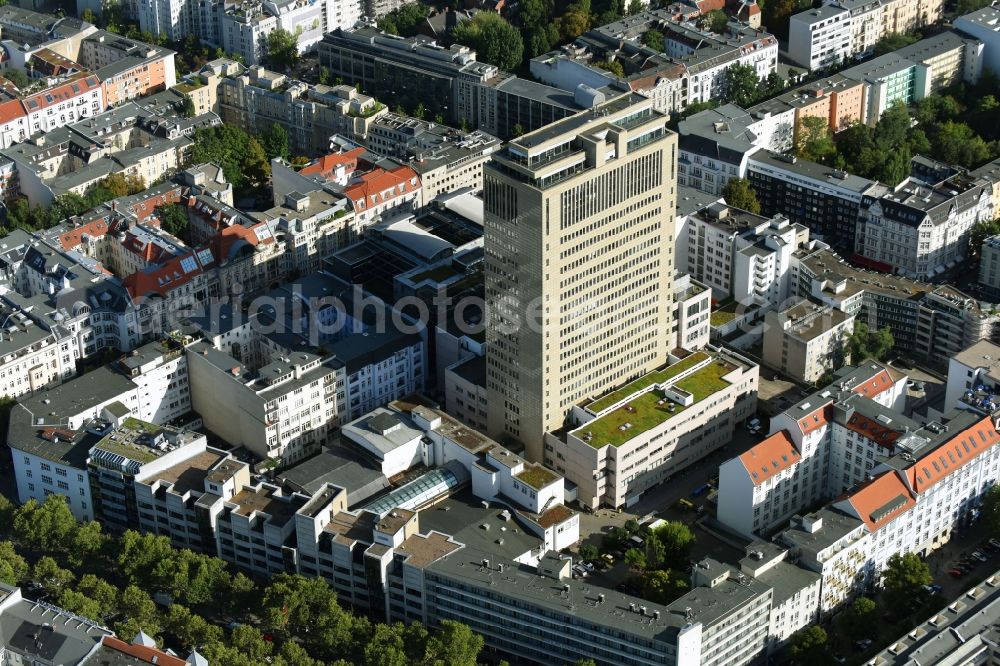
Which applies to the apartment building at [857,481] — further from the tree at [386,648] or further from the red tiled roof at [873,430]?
the tree at [386,648]

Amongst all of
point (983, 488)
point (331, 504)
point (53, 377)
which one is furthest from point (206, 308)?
point (983, 488)

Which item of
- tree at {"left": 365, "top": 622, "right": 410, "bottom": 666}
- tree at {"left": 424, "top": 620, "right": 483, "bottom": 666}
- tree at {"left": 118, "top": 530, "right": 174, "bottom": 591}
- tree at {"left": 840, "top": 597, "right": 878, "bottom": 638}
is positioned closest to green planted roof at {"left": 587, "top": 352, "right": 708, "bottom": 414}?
tree at {"left": 424, "top": 620, "right": 483, "bottom": 666}

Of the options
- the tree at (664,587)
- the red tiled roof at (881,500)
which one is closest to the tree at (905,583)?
the red tiled roof at (881,500)

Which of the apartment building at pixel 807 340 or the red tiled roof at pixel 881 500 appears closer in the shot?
the red tiled roof at pixel 881 500

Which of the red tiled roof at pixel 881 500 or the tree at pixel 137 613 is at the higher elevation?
the red tiled roof at pixel 881 500

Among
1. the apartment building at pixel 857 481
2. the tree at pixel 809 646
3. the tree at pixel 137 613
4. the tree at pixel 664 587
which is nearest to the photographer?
the tree at pixel 809 646

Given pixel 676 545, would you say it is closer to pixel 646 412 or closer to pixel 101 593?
pixel 646 412

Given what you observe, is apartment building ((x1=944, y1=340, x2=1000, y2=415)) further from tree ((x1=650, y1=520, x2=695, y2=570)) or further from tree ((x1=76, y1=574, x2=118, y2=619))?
tree ((x1=76, y1=574, x2=118, y2=619))
